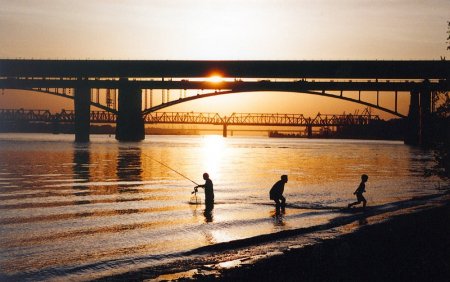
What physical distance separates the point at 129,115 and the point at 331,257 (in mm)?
112855

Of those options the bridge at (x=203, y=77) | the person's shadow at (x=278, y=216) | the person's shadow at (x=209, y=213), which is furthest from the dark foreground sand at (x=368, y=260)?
the bridge at (x=203, y=77)

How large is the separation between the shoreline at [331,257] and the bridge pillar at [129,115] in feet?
350

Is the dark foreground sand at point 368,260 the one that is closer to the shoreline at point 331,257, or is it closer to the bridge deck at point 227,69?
the shoreline at point 331,257

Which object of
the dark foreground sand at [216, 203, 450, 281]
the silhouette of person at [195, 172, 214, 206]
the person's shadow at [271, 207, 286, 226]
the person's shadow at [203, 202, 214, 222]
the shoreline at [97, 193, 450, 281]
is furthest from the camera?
the silhouette of person at [195, 172, 214, 206]

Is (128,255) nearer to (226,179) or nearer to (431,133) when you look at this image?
(431,133)

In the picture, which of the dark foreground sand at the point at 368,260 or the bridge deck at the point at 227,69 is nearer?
the dark foreground sand at the point at 368,260

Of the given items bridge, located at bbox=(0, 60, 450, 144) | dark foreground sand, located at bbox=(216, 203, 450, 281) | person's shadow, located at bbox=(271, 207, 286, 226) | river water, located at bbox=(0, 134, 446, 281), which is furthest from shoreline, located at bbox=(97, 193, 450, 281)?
bridge, located at bbox=(0, 60, 450, 144)

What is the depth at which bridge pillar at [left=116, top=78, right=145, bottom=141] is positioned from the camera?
399ft

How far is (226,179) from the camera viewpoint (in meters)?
38.2

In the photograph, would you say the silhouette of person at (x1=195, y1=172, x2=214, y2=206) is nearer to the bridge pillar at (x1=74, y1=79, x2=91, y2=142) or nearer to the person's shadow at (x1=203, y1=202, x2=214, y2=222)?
the person's shadow at (x1=203, y1=202, x2=214, y2=222)

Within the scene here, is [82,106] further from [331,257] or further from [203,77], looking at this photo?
[331,257]

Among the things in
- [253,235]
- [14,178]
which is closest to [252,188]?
[14,178]

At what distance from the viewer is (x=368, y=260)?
40.4 feet

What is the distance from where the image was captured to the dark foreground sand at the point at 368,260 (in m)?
10.9
